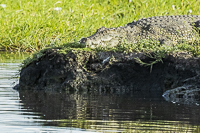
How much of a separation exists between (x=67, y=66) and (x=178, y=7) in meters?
9.55

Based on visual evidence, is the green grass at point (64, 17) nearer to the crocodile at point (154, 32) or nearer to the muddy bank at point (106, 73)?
the crocodile at point (154, 32)

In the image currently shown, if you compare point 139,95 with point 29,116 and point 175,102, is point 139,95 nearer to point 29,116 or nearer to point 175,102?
point 175,102

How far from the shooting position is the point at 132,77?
746 cm

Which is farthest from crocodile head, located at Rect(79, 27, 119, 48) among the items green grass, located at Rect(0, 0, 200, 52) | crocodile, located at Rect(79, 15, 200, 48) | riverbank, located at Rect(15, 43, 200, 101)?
green grass, located at Rect(0, 0, 200, 52)

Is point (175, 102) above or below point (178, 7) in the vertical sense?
below

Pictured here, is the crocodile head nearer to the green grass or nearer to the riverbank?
the riverbank

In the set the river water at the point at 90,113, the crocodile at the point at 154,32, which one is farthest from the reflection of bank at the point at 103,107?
the crocodile at the point at 154,32

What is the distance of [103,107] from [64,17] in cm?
847

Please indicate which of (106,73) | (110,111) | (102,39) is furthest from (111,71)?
(110,111)

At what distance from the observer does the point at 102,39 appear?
27.5ft

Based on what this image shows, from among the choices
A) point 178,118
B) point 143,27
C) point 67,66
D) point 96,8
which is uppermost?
point 96,8

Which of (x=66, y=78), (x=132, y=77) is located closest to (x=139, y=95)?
(x=132, y=77)

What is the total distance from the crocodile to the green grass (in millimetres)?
2381

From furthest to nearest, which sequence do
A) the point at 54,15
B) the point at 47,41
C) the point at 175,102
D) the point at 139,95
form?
1. the point at 54,15
2. the point at 47,41
3. the point at 139,95
4. the point at 175,102
